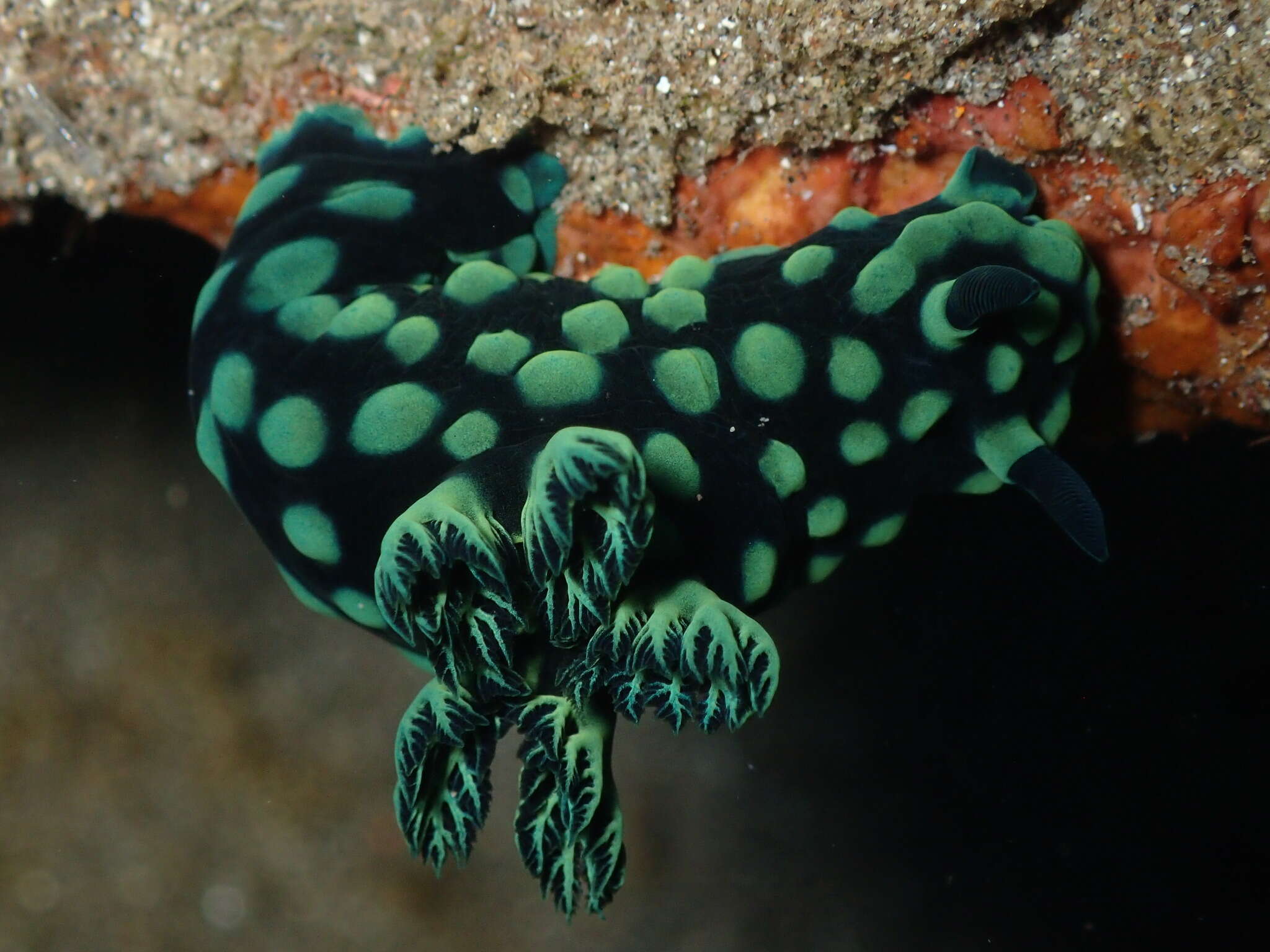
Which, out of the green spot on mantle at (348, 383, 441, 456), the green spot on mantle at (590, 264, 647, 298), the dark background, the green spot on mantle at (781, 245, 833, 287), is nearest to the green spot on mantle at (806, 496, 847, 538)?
the green spot on mantle at (781, 245, 833, 287)

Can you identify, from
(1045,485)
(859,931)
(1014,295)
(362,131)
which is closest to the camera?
(1014,295)

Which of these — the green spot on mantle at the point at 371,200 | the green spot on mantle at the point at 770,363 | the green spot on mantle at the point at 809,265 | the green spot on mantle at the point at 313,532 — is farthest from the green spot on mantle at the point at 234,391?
the green spot on mantle at the point at 809,265

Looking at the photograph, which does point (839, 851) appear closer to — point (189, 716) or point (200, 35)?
point (189, 716)

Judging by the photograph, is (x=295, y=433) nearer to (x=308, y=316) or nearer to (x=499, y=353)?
(x=308, y=316)

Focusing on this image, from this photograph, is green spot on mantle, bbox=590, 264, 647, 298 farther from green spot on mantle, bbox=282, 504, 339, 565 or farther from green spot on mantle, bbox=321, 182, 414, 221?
green spot on mantle, bbox=282, 504, 339, 565

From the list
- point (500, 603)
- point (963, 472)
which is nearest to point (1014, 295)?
point (963, 472)

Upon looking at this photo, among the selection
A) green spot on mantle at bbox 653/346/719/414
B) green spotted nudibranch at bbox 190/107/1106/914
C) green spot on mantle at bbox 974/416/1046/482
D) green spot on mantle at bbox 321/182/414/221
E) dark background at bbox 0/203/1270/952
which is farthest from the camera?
dark background at bbox 0/203/1270/952

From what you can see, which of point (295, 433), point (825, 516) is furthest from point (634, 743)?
point (295, 433)
